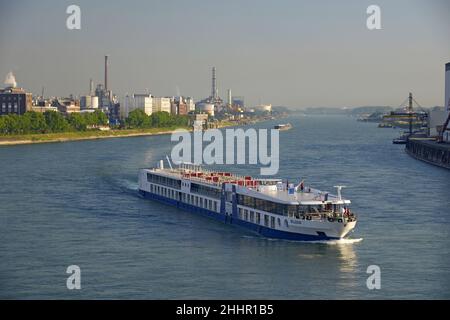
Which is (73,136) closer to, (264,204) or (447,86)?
(447,86)

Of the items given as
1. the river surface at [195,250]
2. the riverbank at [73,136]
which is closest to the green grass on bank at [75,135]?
the riverbank at [73,136]

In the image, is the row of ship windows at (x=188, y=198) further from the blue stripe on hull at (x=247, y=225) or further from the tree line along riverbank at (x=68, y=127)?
the tree line along riverbank at (x=68, y=127)

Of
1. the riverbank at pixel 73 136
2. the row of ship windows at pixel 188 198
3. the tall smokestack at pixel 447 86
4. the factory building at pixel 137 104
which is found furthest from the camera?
the factory building at pixel 137 104

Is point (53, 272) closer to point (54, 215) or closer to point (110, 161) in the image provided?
point (54, 215)

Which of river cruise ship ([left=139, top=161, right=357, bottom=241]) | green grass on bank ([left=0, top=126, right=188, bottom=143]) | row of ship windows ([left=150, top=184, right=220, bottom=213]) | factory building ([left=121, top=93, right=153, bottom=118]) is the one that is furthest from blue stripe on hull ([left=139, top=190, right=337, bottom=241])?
factory building ([left=121, top=93, right=153, bottom=118])

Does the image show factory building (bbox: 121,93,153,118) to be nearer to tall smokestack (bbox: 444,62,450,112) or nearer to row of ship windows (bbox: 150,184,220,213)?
tall smokestack (bbox: 444,62,450,112)

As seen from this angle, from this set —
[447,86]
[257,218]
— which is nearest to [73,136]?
[447,86]
